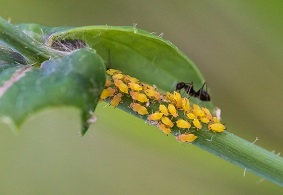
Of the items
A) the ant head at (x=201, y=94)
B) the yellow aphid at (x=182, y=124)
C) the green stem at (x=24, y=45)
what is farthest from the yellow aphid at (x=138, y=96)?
the ant head at (x=201, y=94)

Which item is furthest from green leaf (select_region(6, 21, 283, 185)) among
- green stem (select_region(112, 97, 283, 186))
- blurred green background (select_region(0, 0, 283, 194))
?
blurred green background (select_region(0, 0, 283, 194))

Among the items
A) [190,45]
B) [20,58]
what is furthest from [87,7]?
[20,58]

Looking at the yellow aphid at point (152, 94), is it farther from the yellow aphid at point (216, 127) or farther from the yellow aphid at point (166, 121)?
the yellow aphid at point (216, 127)

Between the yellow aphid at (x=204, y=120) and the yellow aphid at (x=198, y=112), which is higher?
the yellow aphid at (x=198, y=112)

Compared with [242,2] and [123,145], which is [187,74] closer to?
[123,145]

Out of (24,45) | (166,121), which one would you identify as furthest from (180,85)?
(24,45)

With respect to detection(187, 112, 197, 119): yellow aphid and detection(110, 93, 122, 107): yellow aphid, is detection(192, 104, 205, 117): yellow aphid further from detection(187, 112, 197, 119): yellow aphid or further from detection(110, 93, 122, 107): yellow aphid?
detection(110, 93, 122, 107): yellow aphid

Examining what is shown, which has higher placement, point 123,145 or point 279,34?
point 279,34
